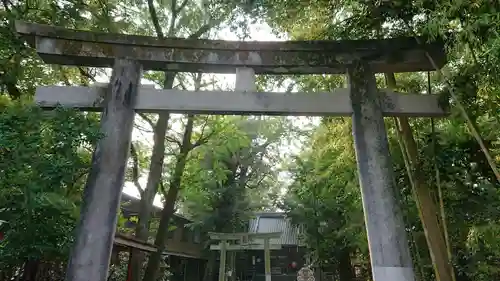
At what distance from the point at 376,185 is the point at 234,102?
2.20m

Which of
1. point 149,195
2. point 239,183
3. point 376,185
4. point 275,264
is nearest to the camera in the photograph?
point 376,185

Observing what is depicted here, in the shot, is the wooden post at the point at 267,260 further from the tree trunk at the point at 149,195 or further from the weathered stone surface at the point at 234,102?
the weathered stone surface at the point at 234,102

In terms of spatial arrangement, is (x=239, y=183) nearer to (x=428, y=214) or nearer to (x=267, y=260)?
(x=267, y=260)

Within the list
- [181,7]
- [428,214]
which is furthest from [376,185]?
[181,7]

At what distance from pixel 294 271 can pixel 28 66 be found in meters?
19.1

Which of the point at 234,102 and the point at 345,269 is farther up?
the point at 234,102

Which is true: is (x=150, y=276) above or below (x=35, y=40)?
below

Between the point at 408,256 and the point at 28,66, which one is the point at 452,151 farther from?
the point at 28,66

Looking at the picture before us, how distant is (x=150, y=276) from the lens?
897 cm

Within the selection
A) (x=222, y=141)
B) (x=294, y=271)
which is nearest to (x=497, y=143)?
(x=222, y=141)

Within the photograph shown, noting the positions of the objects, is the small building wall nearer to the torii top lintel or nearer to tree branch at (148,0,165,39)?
tree branch at (148,0,165,39)

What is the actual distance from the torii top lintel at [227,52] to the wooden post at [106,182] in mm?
294

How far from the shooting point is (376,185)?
4.93 metres

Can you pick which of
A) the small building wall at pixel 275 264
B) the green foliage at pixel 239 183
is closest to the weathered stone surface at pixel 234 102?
the green foliage at pixel 239 183
